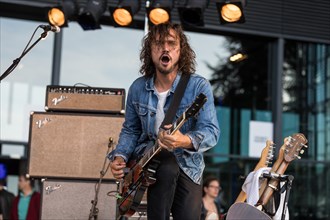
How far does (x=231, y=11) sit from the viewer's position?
7.76 meters

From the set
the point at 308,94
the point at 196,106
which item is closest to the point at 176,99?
the point at 196,106

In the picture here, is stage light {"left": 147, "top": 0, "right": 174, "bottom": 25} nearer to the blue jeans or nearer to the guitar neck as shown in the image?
the guitar neck

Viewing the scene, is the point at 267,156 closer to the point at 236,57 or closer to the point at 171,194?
the point at 171,194

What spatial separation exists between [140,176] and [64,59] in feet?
21.7

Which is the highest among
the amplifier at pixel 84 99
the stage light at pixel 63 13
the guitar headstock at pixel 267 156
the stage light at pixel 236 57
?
the stage light at pixel 63 13

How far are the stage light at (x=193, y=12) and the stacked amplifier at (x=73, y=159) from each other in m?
2.46

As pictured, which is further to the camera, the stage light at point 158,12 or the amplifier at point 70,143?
the stage light at point 158,12

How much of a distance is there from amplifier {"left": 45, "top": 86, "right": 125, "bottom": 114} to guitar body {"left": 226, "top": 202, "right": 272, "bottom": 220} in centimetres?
228

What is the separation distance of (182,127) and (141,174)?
36 cm

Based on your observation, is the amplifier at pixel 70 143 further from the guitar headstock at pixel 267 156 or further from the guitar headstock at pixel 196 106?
the guitar headstock at pixel 196 106

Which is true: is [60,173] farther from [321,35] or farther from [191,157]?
[321,35]

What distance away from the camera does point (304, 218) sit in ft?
33.5

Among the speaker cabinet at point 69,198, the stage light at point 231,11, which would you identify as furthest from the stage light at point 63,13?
the speaker cabinet at point 69,198

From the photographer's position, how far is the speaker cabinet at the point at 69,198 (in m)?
5.68
